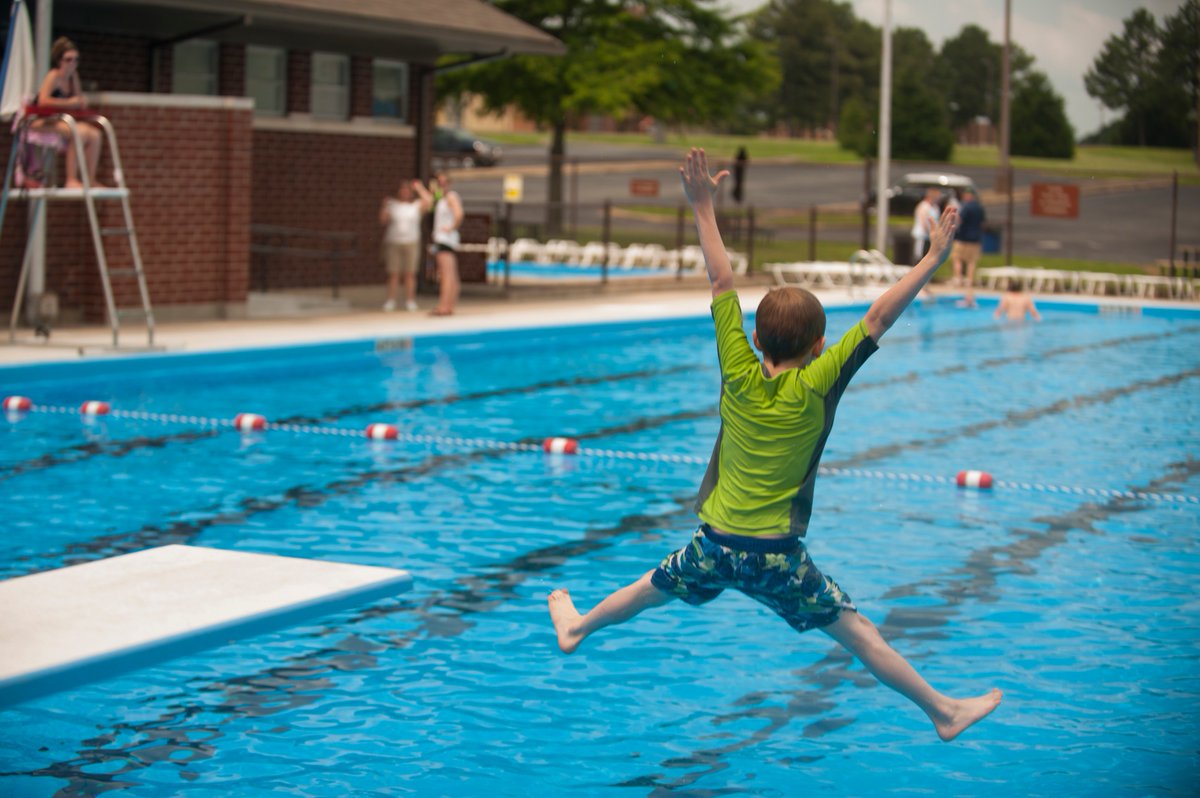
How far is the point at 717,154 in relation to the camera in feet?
240

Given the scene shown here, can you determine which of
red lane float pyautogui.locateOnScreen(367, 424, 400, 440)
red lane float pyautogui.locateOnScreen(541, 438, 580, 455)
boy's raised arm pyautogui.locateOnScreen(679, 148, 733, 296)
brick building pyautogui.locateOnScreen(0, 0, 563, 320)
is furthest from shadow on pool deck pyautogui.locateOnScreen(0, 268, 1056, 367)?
boy's raised arm pyautogui.locateOnScreen(679, 148, 733, 296)

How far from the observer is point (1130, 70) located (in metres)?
41.1

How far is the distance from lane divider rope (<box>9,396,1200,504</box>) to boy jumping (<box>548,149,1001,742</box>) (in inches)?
229

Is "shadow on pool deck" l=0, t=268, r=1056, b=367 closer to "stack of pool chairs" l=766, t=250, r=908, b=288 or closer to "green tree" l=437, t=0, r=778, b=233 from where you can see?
"stack of pool chairs" l=766, t=250, r=908, b=288

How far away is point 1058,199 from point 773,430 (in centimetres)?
2746

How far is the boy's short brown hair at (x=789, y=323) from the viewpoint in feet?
15.7

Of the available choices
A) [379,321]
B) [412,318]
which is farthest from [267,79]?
[379,321]

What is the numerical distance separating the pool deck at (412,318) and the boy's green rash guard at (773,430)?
10835mm

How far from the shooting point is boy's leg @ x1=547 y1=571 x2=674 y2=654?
5.05 metres

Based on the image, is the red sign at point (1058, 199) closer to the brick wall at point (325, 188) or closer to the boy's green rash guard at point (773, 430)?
the brick wall at point (325, 188)

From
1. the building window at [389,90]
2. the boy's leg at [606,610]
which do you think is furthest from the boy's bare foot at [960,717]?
the building window at [389,90]

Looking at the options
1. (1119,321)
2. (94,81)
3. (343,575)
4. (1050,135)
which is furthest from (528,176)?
(343,575)

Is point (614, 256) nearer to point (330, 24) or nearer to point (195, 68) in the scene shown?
point (330, 24)

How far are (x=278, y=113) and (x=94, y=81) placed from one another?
3.32m
